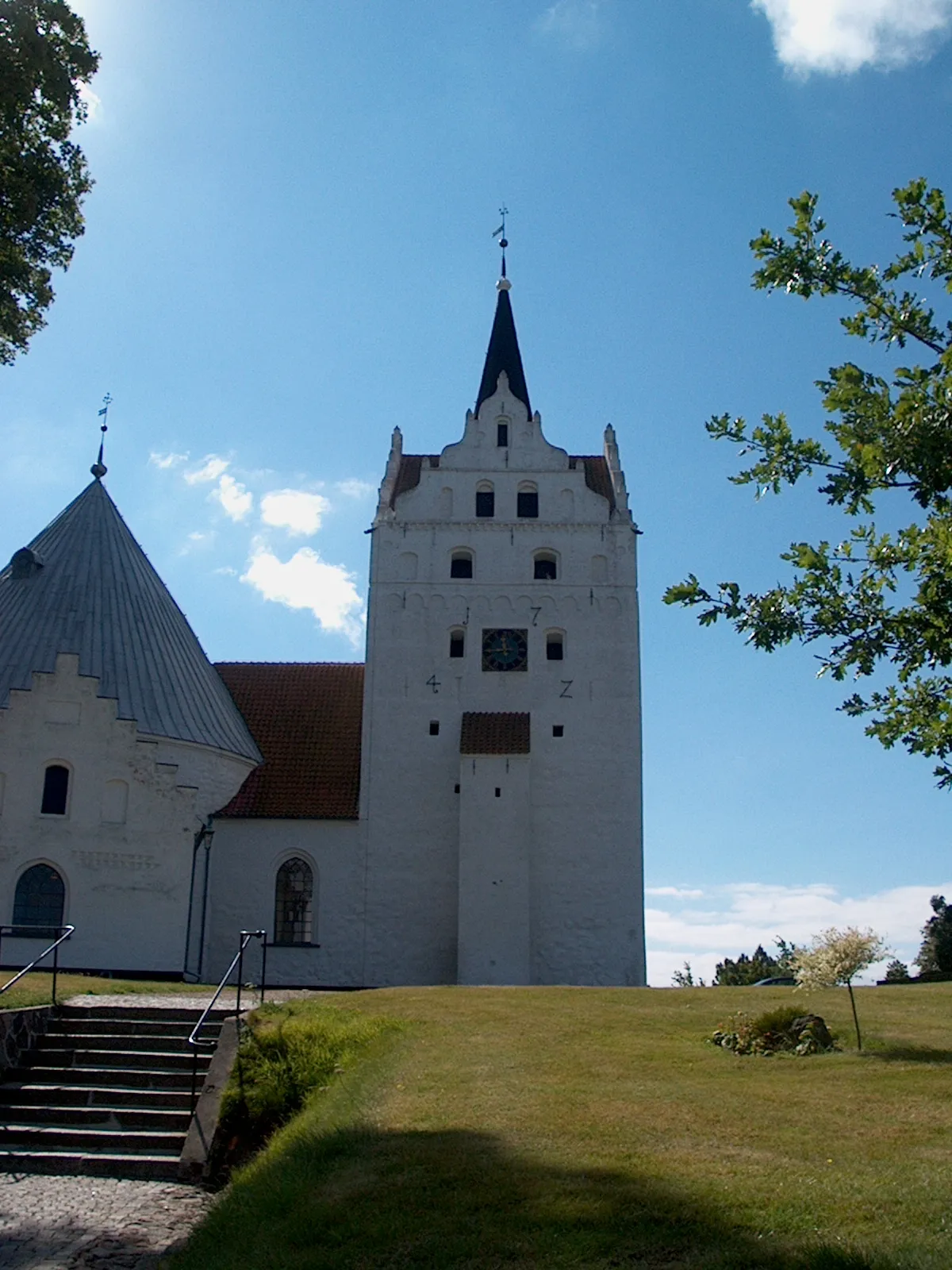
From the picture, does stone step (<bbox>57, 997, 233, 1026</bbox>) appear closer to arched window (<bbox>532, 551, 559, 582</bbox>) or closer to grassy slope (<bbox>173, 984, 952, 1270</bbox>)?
grassy slope (<bbox>173, 984, 952, 1270</bbox>)

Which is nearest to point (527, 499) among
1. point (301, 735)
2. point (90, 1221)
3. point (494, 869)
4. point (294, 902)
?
point (301, 735)

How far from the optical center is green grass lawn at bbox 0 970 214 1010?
576 inches

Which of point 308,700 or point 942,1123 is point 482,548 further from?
point 942,1123

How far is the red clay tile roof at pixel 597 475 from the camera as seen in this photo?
3628cm

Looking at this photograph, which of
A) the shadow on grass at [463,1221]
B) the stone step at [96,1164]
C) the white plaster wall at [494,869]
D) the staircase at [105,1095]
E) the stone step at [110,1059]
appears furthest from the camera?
the white plaster wall at [494,869]

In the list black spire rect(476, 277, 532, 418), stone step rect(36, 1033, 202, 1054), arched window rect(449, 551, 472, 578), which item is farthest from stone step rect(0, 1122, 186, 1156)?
black spire rect(476, 277, 532, 418)

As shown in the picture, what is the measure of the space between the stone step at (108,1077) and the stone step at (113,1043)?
54 centimetres

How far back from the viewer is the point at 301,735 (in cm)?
3488

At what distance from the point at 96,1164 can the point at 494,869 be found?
2102 cm

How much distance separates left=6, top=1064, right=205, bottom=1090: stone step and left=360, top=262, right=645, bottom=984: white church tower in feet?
60.7

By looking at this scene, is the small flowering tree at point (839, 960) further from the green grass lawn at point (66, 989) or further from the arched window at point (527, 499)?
the arched window at point (527, 499)

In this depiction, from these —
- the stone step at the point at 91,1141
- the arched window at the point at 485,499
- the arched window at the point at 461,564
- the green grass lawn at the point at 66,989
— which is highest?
the arched window at the point at 485,499

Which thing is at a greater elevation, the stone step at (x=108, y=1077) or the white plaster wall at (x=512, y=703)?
the white plaster wall at (x=512, y=703)

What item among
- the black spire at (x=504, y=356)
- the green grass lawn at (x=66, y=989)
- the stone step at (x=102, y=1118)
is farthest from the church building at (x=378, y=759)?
the stone step at (x=102, y=1118)
